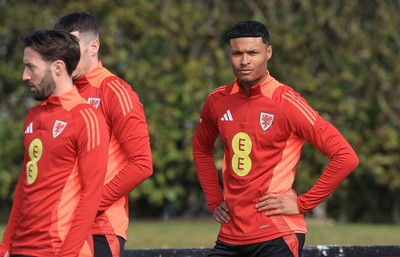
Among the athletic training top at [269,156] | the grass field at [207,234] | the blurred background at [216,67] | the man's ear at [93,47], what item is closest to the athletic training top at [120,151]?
the man's ear at [93,47]

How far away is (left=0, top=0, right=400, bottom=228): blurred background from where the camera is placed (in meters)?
14.3

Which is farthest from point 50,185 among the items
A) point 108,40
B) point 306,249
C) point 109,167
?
point 108,40

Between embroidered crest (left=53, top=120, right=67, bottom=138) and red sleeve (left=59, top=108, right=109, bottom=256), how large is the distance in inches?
2.6

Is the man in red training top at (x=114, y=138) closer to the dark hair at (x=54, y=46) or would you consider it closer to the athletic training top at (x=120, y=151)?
the athletic training top at (x=120, y=151)

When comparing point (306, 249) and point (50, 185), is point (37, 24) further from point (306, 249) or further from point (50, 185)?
point (50, 185)

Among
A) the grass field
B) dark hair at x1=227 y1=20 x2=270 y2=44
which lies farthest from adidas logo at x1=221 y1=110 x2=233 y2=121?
the grass field

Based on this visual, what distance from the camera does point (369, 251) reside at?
6.99 metres

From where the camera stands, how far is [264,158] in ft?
20.0

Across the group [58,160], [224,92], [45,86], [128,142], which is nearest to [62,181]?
[58,160]

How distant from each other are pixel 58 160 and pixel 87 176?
17cm

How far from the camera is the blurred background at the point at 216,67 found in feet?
47.0

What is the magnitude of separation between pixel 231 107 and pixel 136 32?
8.62 meters

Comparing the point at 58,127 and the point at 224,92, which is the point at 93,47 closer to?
the point at 224,92

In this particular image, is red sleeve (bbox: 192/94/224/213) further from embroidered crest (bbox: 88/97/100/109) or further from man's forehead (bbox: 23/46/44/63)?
man's forehead (bbox: 23/46/44/63)
